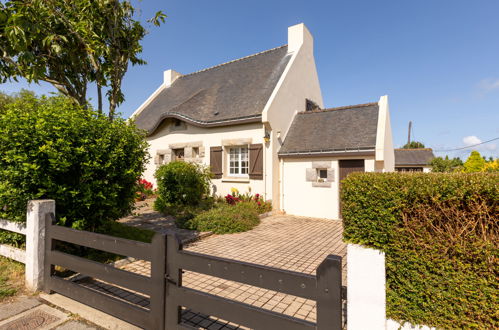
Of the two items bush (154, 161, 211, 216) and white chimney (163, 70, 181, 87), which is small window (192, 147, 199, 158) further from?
white chimney (163, 70, 181, 87)

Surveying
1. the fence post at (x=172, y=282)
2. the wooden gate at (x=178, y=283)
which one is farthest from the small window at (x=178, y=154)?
the fence post at (x=172, y=282)

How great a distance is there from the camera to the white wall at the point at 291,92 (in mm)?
10031

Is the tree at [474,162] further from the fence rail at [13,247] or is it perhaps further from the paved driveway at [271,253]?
the fence rail at [13,247]

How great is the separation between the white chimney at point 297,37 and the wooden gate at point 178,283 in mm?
11966

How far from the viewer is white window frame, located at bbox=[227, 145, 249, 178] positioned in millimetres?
10898

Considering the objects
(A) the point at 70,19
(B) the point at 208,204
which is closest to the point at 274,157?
(B) the point at 208,204

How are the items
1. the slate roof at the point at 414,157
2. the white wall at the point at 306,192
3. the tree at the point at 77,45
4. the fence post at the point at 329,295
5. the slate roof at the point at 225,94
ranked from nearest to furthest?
the fence post at the point at 329,295 < the tree at the point at 77,45 < the white wall at the point at 306,192 < the slate roof at the point at 225,94 < the slate roof at the point at 414,157

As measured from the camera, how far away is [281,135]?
35.0ft

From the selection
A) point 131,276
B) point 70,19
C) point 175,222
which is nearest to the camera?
point 131,276

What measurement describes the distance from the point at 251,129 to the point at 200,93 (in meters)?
5.31

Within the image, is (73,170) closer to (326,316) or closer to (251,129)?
(326,316)

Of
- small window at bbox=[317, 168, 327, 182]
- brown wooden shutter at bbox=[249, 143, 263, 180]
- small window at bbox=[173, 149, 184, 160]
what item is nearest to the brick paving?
small window at bbox=[317, 168, 327, 182]

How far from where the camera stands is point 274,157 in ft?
33.3

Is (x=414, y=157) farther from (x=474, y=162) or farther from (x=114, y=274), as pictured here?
(x=114, y=274)
